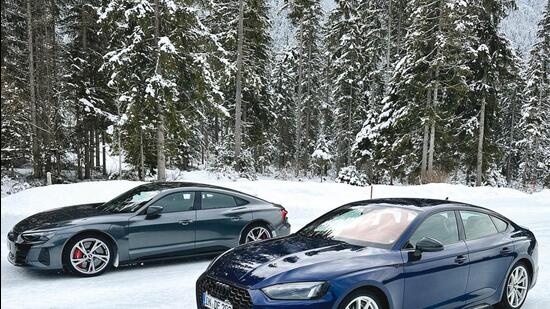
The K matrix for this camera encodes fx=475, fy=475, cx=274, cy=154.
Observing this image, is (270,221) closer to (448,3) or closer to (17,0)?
(448,3)

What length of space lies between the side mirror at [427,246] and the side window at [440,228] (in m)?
0.17

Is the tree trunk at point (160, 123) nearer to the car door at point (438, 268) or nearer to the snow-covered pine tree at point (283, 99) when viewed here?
the car door at point (438, 268)

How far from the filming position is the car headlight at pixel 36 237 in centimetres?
712

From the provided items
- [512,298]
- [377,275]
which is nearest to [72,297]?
[377,275]

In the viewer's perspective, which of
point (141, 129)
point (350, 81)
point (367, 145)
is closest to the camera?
point (141, 129)

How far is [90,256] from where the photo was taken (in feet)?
24.8

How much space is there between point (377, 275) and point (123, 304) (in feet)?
11.5

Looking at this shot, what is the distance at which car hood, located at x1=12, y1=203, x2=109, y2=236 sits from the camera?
24.1ft

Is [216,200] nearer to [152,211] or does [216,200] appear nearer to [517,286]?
[152,211]

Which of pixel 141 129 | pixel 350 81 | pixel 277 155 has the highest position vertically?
pixel 350 81

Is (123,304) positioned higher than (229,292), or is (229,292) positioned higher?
(229,292)

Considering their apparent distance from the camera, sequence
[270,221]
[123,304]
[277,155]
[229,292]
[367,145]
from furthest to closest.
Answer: [277,155], [367,145], [270,221], [123,304], [229,292]

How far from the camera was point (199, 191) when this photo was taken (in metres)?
8.84

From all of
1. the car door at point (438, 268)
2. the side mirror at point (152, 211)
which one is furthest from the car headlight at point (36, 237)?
the car door at point (438, 268)
